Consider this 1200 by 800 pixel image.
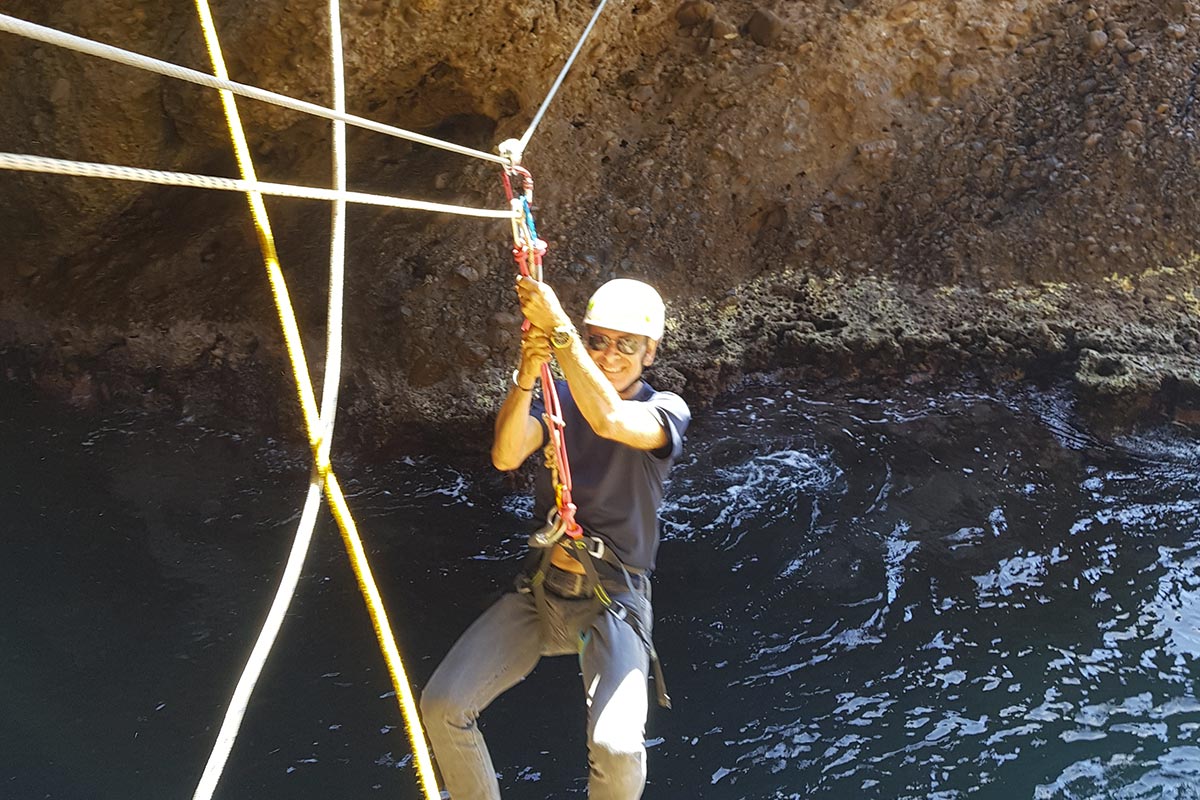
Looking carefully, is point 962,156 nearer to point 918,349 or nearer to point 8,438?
point 918,349

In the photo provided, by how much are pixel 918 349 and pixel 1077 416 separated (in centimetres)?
94

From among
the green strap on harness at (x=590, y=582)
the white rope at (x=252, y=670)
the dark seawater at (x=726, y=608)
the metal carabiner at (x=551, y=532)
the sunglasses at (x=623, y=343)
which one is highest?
the sunglasses at (x=623, y=343)

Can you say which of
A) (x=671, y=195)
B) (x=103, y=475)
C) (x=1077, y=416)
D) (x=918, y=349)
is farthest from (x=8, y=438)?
(x=1077, y=416)

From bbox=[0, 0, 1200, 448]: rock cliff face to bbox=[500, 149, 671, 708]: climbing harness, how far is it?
269 centimetres

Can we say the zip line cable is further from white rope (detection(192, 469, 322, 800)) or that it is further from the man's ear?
the man's ear

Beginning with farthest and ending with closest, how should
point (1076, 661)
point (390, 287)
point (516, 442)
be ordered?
1. point (390, 287)
2. point (1076, 661)
3. point (516, 442)

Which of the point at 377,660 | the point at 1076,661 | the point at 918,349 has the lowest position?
the point at 1076,661

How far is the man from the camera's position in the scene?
9.05 feet

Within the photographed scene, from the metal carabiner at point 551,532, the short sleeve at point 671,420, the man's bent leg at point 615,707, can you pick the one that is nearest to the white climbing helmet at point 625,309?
the short sleeve at point 671,420

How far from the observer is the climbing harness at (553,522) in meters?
2.73

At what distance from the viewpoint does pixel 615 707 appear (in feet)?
8.84

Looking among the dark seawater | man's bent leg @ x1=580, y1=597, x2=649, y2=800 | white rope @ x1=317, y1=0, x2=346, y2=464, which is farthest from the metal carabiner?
the dark seawater

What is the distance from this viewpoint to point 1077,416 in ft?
18.1

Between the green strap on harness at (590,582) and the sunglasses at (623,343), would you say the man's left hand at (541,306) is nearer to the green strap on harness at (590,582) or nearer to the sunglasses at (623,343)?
the sunglasses at (623,343)
